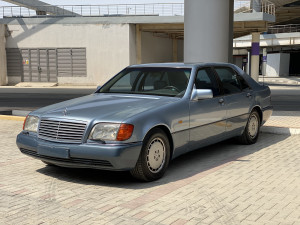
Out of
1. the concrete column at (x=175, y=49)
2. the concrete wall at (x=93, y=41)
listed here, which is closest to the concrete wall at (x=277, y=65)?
A: the concrete column at (x=175, y=49)

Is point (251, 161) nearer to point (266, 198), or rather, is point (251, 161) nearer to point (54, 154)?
point (266, 198)

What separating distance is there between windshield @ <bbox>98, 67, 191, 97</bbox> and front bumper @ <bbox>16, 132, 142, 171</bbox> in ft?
4.63

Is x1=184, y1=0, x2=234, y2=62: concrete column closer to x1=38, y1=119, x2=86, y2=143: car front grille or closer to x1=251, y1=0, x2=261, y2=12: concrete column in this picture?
x1=38, y1=119, x2=86, y2=143: car front grille

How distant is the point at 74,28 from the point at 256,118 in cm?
2569

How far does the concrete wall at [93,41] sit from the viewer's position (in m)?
31.2

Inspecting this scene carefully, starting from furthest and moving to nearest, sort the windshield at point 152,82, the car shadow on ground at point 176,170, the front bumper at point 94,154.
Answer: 1. the windshield at point 152,82
2. the car shadow on ground at point 176,170
3. the front bumper at point 94,154

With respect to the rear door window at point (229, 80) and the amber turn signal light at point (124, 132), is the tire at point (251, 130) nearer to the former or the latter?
the rear door window at point (229, 80)

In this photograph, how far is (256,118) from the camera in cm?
803

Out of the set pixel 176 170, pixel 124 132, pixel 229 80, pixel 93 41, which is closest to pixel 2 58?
pixel 93 41

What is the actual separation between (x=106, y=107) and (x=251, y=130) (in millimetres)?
3517

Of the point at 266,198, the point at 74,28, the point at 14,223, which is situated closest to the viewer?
the point at 14,223

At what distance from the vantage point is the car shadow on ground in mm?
5445

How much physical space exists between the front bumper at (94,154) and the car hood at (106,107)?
0.35 m

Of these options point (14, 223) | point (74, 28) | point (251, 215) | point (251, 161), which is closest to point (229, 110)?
point (251, 161)
